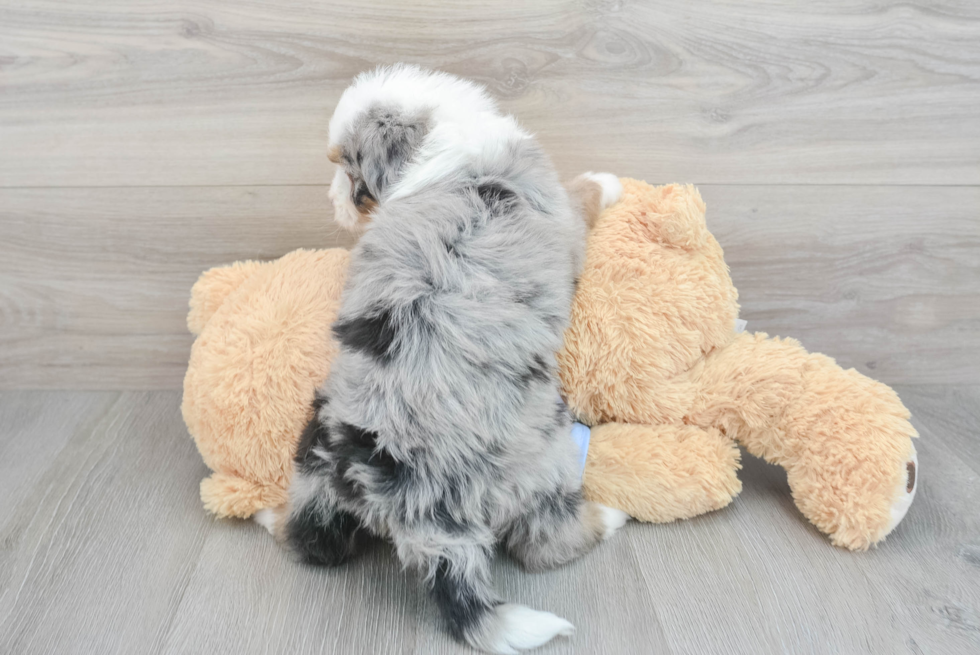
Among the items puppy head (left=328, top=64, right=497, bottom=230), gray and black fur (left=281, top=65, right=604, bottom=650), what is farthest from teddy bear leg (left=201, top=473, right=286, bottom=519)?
puppy head (left=328, top=64, right=497, bottom=230)

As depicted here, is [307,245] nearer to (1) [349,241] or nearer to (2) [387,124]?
(1) [349,241]

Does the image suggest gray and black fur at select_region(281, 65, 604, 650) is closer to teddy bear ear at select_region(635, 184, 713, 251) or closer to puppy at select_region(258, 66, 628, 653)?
puppy at select_region(258, 66, 628, 653)

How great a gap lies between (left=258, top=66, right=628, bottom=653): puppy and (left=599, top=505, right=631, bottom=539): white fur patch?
0.17 ft

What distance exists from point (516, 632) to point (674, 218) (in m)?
0.62

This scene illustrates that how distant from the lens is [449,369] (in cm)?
79

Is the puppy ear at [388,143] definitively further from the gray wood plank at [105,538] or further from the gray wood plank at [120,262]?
the gray wood plank at [105,538]

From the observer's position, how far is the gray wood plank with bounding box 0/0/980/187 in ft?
3.79

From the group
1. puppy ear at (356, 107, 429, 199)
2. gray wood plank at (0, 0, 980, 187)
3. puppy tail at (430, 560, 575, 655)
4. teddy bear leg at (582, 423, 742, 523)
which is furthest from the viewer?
gray wood plank at (0, 0, 980, 187)

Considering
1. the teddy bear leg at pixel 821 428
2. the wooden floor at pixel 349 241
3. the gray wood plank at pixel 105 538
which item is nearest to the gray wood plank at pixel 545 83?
the wooden floor at pixel 349 241

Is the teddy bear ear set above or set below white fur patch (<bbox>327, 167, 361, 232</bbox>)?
above

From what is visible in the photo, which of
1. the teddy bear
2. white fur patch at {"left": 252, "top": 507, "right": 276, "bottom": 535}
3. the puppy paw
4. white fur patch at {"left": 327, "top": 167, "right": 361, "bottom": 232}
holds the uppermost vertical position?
the puppy paw

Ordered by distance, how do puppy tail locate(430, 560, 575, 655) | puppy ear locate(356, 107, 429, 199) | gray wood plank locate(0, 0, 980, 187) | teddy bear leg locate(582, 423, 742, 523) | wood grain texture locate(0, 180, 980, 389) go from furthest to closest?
wood grain texture locate(0, 180, 980, 389) < gray wood plank locate(0, 0, 980, 187) < teddy bear leg locate(582, 423, 742, 523) < puppy ear locate(356, 107, 429, 199) < puppy tail locate(430, 560, 575, 655)

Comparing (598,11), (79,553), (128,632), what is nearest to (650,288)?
(598,11)

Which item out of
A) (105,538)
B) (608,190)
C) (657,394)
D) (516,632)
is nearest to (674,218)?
(608,190)
